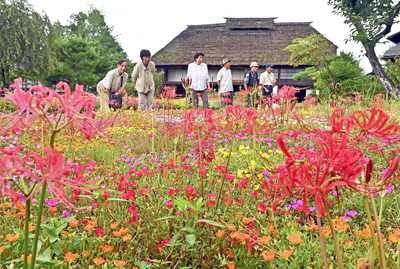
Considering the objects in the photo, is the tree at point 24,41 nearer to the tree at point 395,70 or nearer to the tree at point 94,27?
the tree at point 94,27

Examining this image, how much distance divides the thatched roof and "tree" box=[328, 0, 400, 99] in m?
9.93

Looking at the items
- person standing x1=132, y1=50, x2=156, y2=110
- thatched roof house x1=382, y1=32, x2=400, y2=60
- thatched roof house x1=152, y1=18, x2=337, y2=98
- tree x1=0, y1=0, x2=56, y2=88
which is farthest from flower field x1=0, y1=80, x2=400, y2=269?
thatched roof house x1=152, y1=18, x2=337, y2=98

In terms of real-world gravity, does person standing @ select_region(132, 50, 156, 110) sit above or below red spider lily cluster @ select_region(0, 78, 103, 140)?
above

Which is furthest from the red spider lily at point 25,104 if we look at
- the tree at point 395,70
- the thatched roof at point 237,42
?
the thatched roof at point 237,42

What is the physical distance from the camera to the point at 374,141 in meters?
3.58

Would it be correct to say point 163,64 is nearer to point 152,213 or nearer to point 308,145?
point 308,145

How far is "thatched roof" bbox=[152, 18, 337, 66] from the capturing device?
2447 centimetres

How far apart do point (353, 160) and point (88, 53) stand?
28715 millimetres

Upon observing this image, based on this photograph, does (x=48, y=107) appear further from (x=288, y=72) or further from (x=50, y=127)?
(x=288, y=72)

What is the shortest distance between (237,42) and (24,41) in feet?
56.4

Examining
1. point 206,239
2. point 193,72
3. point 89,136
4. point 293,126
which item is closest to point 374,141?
point 293,126

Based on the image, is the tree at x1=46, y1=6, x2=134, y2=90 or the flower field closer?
the flower field

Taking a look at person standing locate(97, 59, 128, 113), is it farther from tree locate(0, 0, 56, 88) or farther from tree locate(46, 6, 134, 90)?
tree locate(46, 6, 134, 90)

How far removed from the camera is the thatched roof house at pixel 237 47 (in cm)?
2388
